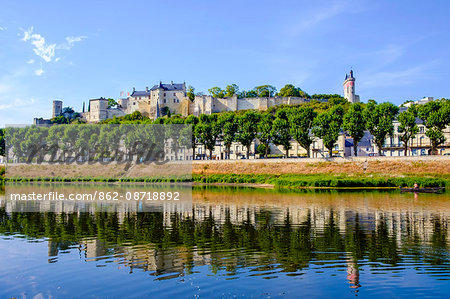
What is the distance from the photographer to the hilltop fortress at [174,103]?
14012cm

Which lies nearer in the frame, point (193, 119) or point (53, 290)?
point (53, 290)

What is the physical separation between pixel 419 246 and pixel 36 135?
3221 inches

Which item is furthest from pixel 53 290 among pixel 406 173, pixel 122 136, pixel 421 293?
pixel 122 136

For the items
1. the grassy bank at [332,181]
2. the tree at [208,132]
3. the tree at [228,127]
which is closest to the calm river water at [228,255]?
the grassy bank at [332,181]

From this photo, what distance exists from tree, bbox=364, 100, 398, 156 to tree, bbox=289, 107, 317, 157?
962cm

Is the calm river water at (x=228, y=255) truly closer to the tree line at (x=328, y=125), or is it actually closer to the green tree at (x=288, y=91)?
the tree line at (x=328, y=125)

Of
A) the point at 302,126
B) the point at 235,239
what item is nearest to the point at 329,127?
the point at 302,126

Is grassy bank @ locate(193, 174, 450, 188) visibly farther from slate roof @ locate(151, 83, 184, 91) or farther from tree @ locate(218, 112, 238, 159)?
slate roof @ locate(151, 83, 184, 91)

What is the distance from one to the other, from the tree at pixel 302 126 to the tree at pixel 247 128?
25.2 ft

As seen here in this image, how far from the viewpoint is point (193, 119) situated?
281 feet

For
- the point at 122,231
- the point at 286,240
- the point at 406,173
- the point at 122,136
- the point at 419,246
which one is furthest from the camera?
the point at 122,136

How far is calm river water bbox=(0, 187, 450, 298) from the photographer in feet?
37.2

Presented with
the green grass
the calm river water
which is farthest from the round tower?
the calm river water

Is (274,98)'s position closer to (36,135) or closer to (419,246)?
(36,135)
